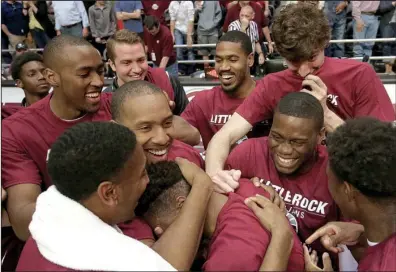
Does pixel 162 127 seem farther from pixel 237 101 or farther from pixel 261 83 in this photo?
pixel 237 101

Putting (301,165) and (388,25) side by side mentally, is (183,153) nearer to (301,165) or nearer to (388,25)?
(301,165)

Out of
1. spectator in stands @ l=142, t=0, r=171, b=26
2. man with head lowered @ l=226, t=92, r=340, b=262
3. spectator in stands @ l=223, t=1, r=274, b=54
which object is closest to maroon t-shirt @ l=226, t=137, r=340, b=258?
man with head lowered @ l=226, t=92, r=340, b=262

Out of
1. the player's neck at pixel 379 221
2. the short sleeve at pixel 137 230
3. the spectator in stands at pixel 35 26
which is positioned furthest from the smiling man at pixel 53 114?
the spectator in stands at pixel 35 26

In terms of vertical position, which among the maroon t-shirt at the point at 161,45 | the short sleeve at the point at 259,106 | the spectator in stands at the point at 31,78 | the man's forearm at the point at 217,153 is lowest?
the maroon t-shirt at the point at 161,45

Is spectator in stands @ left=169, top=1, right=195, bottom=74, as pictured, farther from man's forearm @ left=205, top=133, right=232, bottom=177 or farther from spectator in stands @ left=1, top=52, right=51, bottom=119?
man's forearm @ left=205, top=133, right=232, bottom=177

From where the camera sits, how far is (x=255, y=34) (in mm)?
7789

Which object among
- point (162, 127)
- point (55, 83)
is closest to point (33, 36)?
point (55, 83)

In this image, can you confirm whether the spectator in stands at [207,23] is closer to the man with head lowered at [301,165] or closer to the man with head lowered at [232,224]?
the man with head lowered at [301,165]

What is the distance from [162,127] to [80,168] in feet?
2.75

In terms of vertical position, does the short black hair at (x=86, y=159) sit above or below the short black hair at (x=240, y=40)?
above

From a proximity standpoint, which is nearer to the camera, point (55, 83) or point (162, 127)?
point (162, 127)

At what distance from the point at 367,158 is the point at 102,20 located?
27.9 ft

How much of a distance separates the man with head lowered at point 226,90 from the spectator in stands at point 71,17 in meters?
6.67

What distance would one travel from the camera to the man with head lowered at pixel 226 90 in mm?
3748
